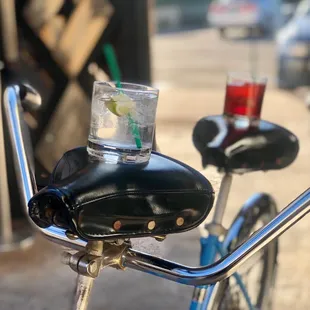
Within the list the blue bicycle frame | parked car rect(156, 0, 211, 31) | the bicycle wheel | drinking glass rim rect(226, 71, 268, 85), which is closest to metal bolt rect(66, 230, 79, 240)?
the blue bicycle frame

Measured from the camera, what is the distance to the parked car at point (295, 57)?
28.8ft

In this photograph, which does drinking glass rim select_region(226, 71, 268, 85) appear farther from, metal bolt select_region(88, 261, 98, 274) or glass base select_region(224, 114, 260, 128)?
metal bolt select_region(88, 261, 98, 274)

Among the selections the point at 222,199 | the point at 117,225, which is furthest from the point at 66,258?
the point at 222,199

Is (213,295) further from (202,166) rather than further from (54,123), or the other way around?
(54,123)

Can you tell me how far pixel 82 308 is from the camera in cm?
111

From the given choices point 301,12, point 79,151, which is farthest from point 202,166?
point 301,12

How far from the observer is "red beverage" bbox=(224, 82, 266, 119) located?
1.62 m

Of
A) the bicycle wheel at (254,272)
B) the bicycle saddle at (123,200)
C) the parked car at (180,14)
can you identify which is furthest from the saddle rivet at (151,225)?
the parked car at (180,14)

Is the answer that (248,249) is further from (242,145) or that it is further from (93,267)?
(242,145)

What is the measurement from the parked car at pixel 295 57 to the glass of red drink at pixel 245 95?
7355mm

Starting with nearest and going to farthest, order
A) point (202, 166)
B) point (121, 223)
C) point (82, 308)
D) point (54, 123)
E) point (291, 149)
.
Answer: point (121, 223), point (82, 308), point (202, 166), point (291, 149), point (54, 123)

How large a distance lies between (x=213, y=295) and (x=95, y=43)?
279 cm

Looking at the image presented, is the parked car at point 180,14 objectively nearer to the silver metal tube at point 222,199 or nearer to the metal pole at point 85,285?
the silver metal tube at point 222,199

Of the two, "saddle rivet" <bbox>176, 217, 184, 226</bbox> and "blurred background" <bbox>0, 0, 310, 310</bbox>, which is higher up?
"saddle rivet" <bbox>176, 217, 184, 226</bbox>
